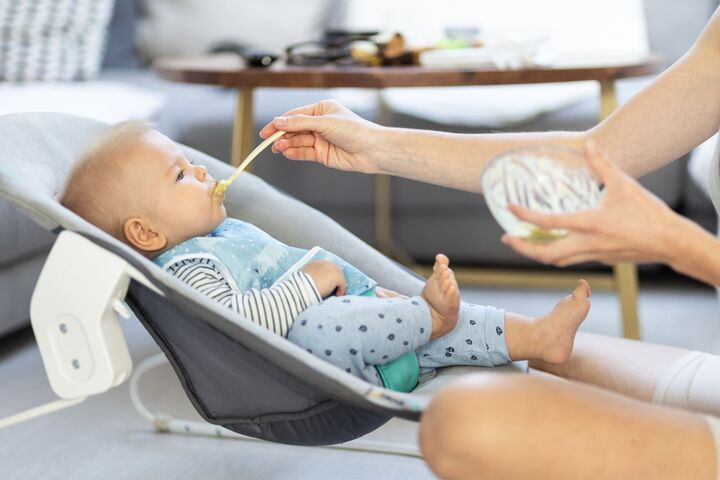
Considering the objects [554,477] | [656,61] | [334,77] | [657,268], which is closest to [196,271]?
[554,477]

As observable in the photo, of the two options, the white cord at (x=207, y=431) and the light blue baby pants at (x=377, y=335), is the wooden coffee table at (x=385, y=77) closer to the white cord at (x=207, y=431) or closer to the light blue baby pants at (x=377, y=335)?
the white cord at (x=207, y=431)

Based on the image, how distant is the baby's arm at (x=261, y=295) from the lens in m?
1.25

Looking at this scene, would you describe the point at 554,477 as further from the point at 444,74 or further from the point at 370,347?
the point at 444,74

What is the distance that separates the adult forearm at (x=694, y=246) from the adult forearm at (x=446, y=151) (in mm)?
429

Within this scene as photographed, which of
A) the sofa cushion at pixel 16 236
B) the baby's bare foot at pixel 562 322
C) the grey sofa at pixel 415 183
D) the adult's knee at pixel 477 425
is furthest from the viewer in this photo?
the grey sofa at pixel 415 183

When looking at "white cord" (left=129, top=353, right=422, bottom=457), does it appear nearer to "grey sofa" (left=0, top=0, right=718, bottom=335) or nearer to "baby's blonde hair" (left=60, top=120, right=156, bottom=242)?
"baby's blonde hair" (left=60, top=120, right=156, bottom=242)

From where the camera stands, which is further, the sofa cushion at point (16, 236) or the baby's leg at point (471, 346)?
the sofa cushion at point (16, 236)

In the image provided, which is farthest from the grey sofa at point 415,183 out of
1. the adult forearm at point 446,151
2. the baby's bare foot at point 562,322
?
the baby's bare foot at point 562,322

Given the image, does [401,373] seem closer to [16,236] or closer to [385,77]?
[385,77]

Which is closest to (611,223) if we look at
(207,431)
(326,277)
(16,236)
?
(326,277)

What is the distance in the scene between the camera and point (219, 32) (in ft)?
10.4

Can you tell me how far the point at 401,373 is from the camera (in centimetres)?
128

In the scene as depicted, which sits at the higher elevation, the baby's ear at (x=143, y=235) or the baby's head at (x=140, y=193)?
the baby's head at (x=140, y=193)

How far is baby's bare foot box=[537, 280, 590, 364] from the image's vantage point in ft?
4.29
